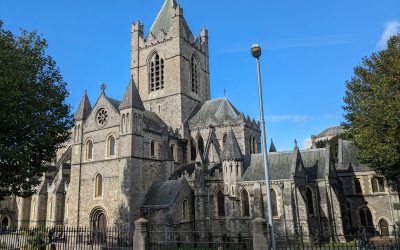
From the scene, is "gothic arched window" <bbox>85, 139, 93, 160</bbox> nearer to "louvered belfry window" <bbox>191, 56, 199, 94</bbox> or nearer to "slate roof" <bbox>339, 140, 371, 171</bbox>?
"louvered belfry window" <bbox>191, 56, 199, 94</bbox>

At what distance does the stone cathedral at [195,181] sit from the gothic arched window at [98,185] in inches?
3.8

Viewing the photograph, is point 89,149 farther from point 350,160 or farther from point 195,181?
point 350,160

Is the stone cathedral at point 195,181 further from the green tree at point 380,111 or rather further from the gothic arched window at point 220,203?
the green tree at point 380,111

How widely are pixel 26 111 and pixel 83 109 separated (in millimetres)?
15809

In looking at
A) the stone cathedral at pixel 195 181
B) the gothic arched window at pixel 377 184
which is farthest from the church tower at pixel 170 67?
the gothic arched window at pixel 377 184

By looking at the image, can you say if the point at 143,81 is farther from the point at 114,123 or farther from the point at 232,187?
the point at 232,187

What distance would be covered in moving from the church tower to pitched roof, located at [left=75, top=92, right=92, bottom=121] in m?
9.77

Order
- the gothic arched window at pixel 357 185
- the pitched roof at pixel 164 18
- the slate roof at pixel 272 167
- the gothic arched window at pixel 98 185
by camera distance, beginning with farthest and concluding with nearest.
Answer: the pitched roof at pixel 164 18, the gothic arched window at pixel 357 185, the gothic arched window at pixel 98 185, the slate roof at pixel 272 167

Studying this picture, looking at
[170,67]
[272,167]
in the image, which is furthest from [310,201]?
[170,67]

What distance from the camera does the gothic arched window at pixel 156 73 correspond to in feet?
149

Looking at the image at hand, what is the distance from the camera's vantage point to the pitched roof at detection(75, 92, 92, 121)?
116 ft

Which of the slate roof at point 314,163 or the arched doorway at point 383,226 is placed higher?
the slate roof at point 314,163

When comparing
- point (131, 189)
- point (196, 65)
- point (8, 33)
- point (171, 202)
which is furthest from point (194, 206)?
point (196, 65)

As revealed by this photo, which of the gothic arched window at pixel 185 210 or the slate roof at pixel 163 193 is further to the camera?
the gothic arched window at pixel 185 210
